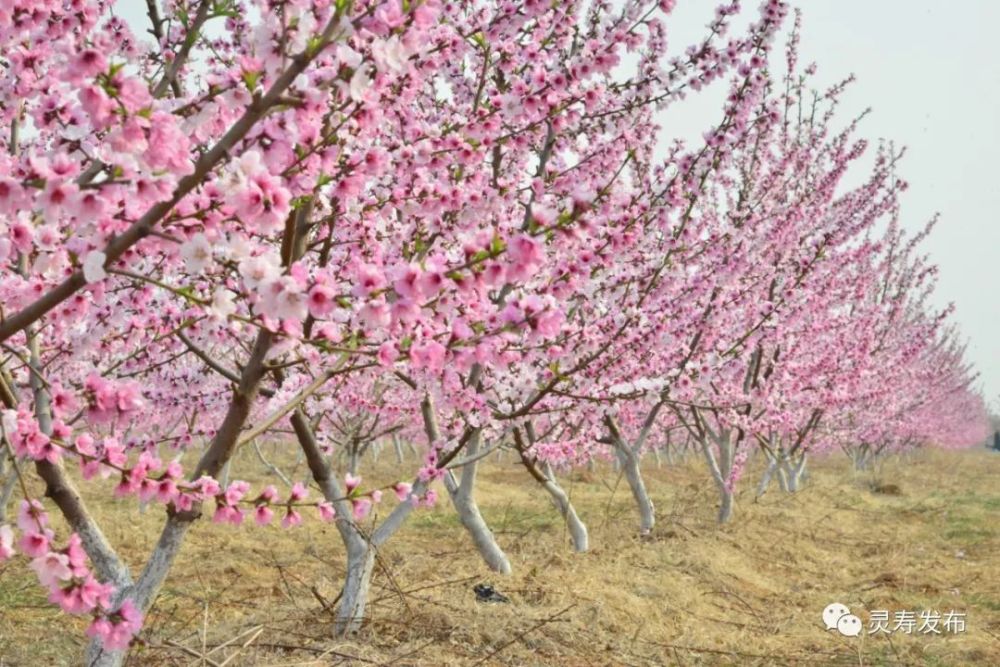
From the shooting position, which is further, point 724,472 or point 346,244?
point 724,472

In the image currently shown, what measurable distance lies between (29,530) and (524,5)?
4.02m

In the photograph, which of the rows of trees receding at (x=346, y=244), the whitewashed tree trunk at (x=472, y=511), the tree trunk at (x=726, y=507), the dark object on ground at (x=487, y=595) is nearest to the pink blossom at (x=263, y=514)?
the rows of trees receding at (x=346, y=244)

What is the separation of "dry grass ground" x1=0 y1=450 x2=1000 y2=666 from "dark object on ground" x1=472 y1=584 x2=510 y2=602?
3.4 inches

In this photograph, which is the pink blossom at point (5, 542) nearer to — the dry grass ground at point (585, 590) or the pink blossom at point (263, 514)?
the dry grass ground at point (585, 590)

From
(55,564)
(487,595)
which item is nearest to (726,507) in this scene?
(487,595)

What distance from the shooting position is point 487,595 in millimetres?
6410

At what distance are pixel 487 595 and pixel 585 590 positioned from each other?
1138 millimetres

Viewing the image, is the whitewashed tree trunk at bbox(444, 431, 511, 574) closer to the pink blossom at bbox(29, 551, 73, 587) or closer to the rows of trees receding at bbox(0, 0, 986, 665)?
the rows of trees receding at bbox(0, 0, 986, 665)

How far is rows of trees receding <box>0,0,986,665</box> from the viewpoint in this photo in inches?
91.4

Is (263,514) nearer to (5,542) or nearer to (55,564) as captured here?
(55,564)

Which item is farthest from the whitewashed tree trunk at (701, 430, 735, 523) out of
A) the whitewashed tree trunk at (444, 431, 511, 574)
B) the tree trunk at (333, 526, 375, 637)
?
the tree trunk at (333, 526, 375, 637)

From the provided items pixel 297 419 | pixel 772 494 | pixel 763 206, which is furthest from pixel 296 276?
pixel 772 494

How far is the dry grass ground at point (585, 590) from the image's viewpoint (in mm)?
5211

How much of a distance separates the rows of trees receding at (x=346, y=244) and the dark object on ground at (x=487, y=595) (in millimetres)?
903
